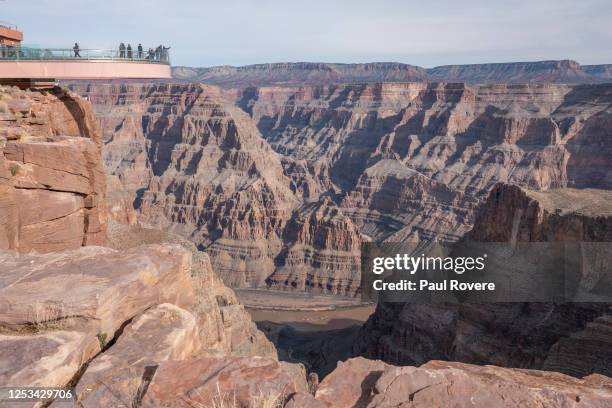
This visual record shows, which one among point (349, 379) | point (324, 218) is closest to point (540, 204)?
point (349, 379)

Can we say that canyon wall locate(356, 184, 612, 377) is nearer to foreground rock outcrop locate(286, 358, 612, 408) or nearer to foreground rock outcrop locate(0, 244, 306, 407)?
foreground rock outcrop locate(286, 358, 612, 408)

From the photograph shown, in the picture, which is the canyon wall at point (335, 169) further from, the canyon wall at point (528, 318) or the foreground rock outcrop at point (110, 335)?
the foreground rock outcrop at point (110, 335)

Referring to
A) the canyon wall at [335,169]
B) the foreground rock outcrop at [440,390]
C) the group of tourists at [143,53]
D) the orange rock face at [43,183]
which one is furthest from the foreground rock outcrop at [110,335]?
the canyon wall at [335,169]

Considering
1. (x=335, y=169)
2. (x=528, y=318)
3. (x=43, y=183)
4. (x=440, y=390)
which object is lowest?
(x=335, y=169)

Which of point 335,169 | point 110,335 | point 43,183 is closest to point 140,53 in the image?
point 43,183

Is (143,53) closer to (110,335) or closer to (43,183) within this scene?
(43,183)

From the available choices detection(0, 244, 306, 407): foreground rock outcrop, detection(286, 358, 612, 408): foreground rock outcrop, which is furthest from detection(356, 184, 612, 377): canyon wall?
detection(0, 244, 306, 407): foreground rock outcrop

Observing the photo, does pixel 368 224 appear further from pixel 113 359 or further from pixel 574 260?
Answer: pixel 113 359
